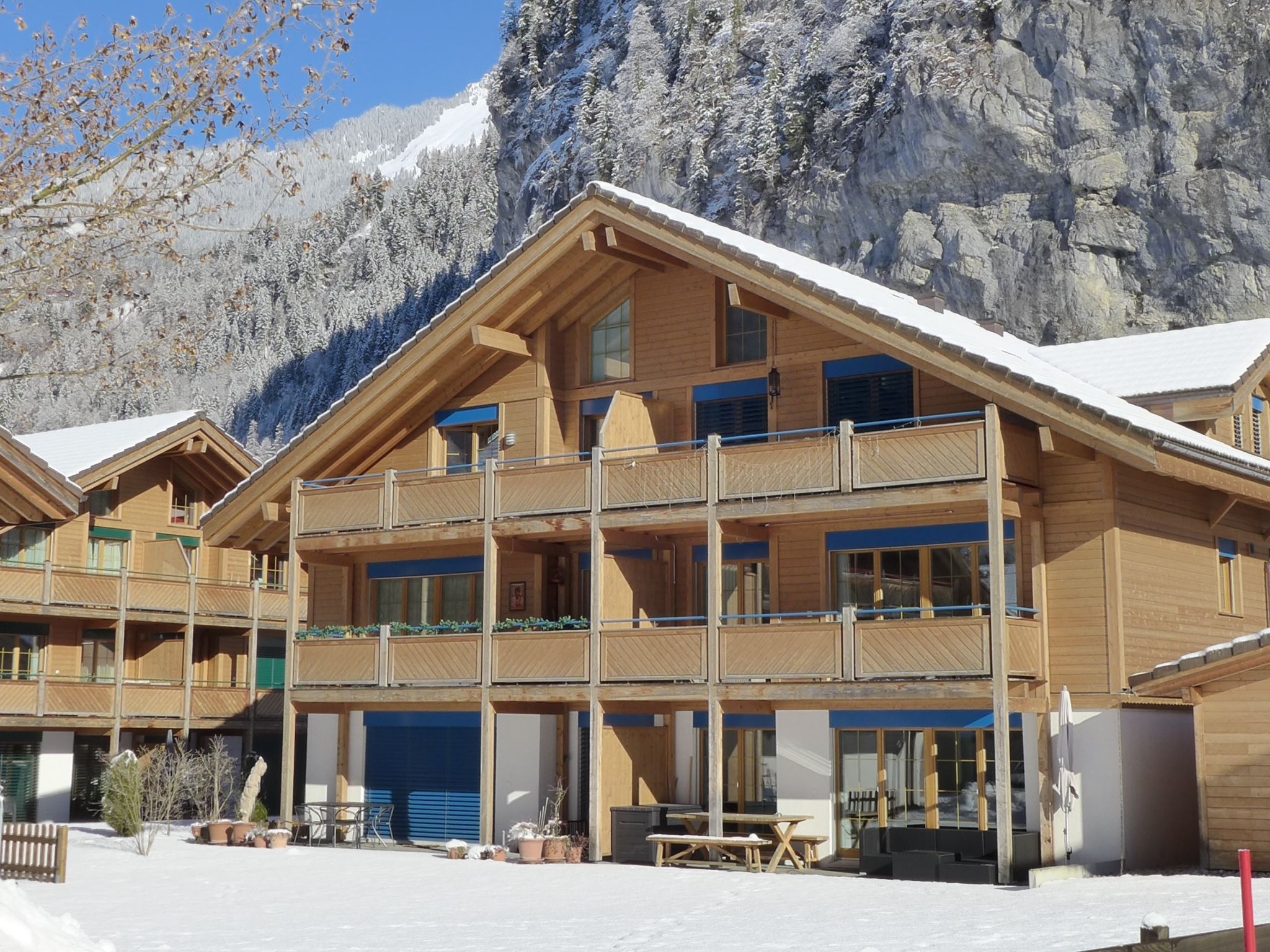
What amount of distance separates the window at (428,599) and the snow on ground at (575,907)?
5683 millimetres

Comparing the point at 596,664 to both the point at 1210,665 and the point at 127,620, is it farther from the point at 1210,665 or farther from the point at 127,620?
the point at 127,620

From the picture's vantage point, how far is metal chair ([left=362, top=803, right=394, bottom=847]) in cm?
2912

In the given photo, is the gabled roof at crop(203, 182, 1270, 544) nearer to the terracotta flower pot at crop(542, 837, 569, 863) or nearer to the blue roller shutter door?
the blue roller shutter door

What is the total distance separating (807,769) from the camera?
2481 cm

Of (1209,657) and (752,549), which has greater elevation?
(752,549)

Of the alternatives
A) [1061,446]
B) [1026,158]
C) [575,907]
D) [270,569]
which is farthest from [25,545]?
[1026,158]

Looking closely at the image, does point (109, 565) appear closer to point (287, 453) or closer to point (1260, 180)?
point (287, 453)

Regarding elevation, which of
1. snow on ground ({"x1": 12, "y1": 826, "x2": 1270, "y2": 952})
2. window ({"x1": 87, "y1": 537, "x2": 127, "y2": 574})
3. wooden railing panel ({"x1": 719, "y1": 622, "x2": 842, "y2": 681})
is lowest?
snow on ground ({"x1": 12, "y1": 826, "x2": 1270, "y2": 952})

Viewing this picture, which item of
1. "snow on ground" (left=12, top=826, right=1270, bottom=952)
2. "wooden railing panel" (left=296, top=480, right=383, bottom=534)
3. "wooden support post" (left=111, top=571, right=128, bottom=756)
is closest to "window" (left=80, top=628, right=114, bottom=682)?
"wooden support post" (left=111, top=571, right=128, bottom=756)

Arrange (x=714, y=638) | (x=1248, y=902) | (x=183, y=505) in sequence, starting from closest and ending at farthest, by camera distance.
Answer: (x=1248, y=902) < (x=714, y=638) < (x=183, y=505)

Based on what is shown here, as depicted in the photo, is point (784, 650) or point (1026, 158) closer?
point (784, 650)

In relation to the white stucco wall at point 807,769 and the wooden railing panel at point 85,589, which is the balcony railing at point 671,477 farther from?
the wooden railing panel at point 85,589

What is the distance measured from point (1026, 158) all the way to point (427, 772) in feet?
152

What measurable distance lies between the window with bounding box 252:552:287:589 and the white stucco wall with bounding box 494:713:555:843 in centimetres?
1655
